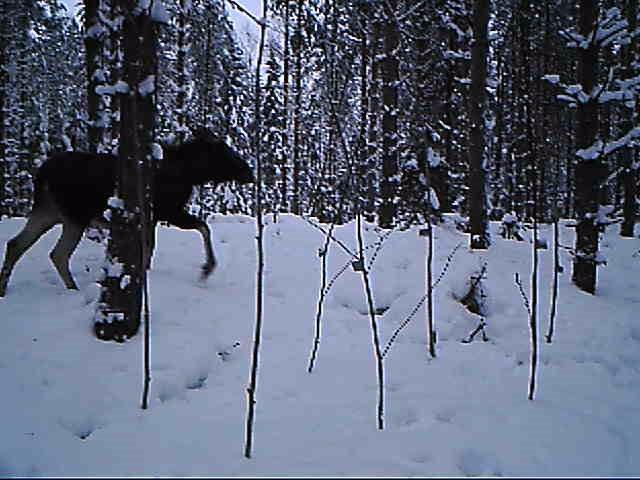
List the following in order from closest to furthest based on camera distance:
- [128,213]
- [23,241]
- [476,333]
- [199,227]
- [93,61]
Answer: [128,213] → [476,333] → [23,241] → [199,227] → [93,61]

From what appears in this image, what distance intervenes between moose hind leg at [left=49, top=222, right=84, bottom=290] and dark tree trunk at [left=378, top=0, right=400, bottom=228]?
642 cm

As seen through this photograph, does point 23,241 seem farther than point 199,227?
No

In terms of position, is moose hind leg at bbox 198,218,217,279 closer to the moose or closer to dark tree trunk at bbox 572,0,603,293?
the moose

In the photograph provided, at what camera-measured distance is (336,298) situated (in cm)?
648

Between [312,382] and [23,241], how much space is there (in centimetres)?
368

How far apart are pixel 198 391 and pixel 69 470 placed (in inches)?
51.7

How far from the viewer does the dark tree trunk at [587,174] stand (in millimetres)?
6867

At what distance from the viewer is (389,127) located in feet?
36.4

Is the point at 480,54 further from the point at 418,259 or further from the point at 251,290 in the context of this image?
the point at 251,290

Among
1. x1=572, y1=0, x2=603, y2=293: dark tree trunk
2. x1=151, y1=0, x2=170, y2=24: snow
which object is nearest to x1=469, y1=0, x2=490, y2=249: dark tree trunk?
x1=572, y1=0, x2=603, y2=293: dark tree trunk

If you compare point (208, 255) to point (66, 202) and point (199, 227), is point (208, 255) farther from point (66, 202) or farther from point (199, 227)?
point (66, 202)

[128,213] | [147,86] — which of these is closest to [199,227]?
[128,213]

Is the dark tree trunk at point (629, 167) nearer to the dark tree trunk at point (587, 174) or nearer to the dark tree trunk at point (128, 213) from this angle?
the dark tree trunk at point (587, 174)

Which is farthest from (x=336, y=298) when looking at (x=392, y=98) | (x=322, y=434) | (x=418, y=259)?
(x=392, y=98)
